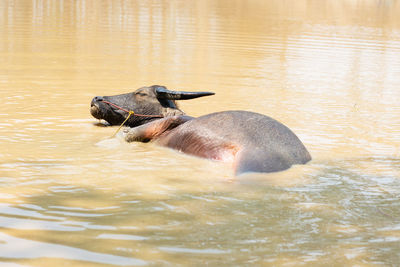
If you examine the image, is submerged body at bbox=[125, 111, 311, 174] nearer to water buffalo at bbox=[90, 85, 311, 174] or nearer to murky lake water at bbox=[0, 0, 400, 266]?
water buffalo at bbox=[90, 85, 311, 174]

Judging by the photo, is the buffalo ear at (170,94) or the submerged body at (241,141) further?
the buffalo ear at (170,94)

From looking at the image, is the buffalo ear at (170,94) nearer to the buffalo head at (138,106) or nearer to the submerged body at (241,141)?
the buffalo head at (138,106)

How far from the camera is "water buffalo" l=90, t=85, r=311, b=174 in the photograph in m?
5.38

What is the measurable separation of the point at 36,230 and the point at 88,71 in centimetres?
801

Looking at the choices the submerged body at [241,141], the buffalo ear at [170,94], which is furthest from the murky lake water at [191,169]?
the buffalo ear at [170,94]

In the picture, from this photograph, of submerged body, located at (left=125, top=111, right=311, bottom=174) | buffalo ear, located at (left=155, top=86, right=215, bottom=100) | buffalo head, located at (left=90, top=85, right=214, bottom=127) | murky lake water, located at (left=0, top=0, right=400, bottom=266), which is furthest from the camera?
buffalo head, located at (left=90, top=85, right=214, bottom=127)

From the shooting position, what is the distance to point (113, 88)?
999cm

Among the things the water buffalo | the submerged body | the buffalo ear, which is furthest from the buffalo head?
the submerged body

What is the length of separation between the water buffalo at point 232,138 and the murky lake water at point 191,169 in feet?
0.45

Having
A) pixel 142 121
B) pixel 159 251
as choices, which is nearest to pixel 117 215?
pixel 159 251

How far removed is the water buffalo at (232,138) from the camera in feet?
17.6

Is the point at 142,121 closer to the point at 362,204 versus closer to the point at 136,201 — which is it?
the point at 136,201

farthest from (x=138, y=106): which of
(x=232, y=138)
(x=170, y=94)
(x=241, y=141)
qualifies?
(x=241, y=141)

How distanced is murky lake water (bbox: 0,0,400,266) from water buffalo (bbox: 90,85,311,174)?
0.14m
